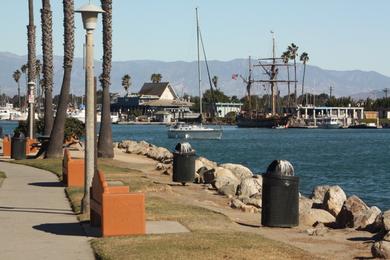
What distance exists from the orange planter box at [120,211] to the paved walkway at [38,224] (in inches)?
18.2

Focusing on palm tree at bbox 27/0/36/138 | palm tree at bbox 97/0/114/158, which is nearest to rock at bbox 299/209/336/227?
palm tree at bbox 97/0/114/158

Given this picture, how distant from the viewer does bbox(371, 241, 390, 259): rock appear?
37.9 ft

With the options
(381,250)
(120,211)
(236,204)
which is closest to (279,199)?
(381,250)

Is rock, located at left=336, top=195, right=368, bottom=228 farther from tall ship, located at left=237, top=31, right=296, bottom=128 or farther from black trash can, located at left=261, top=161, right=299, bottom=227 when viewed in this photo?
tall ship, located at left=237, top=31, right=296, bottom=128

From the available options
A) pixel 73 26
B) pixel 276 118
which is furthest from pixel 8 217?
pixel 276 118

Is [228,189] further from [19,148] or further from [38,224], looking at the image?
[19,148]

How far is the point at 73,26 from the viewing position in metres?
32.8

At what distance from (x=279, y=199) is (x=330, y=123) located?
180175 millimetres

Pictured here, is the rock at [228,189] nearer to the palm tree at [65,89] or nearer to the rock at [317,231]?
the rock at [317,231]

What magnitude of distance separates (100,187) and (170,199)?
6.06 metres

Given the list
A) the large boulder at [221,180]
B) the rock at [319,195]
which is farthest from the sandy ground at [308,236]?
the rock at [319,195]

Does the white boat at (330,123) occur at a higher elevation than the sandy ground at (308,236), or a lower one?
lower

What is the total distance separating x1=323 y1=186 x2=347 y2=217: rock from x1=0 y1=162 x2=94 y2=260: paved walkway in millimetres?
6410

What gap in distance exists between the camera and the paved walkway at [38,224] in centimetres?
1163
